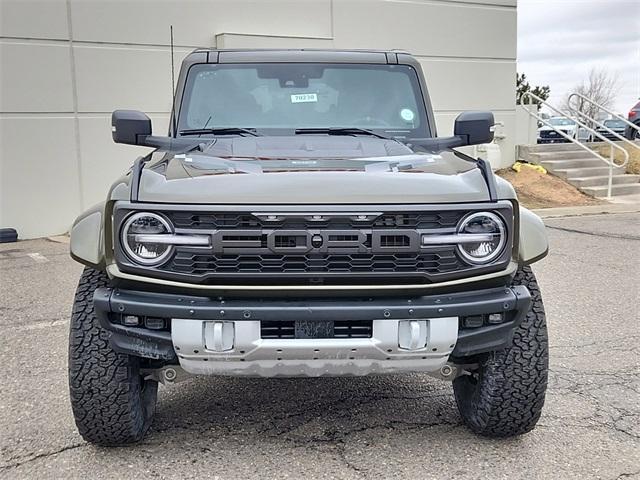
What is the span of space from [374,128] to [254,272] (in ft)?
5.46

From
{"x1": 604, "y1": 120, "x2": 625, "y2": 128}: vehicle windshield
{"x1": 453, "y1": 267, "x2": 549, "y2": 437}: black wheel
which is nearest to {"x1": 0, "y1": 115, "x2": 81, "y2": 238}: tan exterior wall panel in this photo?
{"x1": 453, "y1": 267, "x2": 549, "y2": 437}: black wheel

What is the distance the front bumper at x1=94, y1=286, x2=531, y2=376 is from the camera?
2.56 m

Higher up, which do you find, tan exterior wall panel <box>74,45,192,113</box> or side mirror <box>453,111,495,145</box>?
tan exterior wall panel <box>74,45,192,113</box>

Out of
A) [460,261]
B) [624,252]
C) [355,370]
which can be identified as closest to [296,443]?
[355,370]

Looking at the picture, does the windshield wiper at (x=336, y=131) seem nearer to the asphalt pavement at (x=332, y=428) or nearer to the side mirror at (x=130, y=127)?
the side mirror at (x=130, y=127)

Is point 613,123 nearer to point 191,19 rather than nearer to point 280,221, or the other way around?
point 191,19

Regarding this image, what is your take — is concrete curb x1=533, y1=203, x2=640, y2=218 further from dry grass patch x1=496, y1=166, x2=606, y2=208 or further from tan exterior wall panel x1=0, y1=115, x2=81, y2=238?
tan exterior wall panel x1=0, y1=115, x2=81, y2=238

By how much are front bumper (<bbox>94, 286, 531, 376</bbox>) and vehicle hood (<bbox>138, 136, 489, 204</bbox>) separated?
0.39 metres

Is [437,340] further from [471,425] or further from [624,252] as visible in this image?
[624,252]

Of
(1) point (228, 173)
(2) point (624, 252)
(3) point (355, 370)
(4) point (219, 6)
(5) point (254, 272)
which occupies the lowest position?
(2) point (624, 252)

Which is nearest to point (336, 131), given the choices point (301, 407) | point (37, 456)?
point (301, 407)

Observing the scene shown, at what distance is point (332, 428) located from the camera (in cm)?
327

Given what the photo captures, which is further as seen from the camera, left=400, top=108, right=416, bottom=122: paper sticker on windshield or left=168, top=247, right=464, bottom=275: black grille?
left=400, top=108, right=416, bottom=122: paper sticker on windshield

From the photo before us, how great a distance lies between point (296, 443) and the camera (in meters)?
3.10
